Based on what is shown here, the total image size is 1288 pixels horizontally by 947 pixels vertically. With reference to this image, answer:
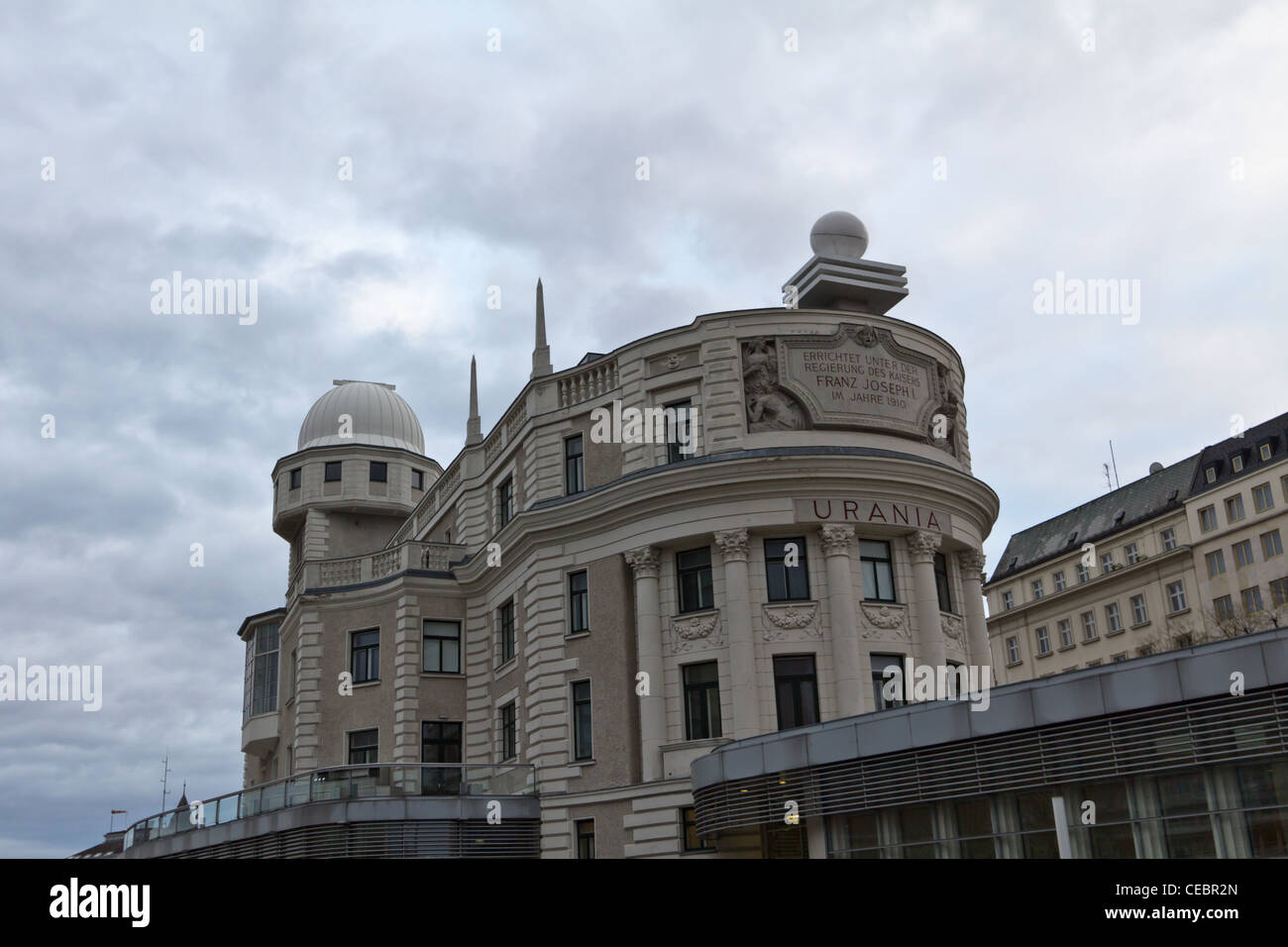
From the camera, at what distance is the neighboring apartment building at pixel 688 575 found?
112 feet

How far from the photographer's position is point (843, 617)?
3384 centimetres

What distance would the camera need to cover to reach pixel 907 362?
1497 inches

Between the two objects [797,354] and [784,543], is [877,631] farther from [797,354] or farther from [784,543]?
[797,354]

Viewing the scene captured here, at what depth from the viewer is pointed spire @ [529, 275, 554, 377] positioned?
41.0 m

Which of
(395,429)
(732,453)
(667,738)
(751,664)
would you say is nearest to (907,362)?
(732,453)

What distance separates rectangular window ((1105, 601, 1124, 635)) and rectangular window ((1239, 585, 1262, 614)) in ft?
34.4

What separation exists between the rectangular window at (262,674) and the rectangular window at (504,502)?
53.5ft

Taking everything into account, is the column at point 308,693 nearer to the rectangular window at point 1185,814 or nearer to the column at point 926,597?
the column at point 926,597

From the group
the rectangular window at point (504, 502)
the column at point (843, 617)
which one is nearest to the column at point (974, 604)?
the column at point (843, 617)

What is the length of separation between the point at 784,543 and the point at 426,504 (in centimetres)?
2243

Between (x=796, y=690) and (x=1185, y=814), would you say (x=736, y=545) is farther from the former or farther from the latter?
(x=1185, y=814)

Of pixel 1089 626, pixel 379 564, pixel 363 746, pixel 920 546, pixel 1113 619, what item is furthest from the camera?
pixel 1089 626

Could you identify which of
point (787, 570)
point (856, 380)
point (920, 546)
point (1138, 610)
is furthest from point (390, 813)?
point (1138, 610)

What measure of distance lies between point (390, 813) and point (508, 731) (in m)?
7.28
